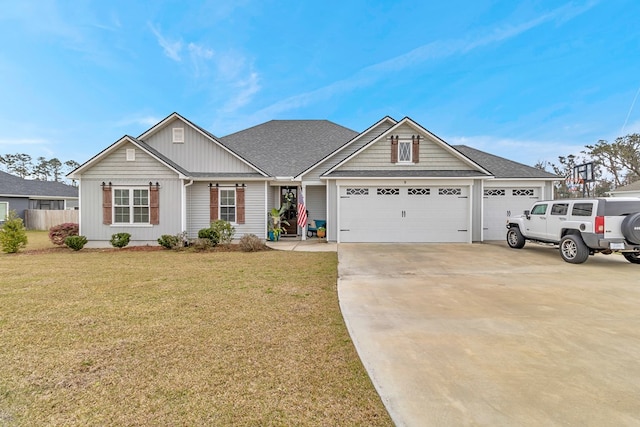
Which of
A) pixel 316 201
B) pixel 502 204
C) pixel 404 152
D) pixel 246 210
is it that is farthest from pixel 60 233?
pixel 502 204

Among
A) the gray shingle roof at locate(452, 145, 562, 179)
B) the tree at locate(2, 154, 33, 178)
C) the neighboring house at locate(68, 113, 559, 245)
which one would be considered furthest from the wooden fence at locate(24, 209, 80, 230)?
the tree at locate(2, 154, 33, 178)

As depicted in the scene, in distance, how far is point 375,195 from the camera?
13.4 m

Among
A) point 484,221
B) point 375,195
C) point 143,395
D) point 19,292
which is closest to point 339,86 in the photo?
point 375,195

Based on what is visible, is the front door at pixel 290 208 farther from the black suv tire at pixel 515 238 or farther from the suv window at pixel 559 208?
the suv window at pixel 559 208

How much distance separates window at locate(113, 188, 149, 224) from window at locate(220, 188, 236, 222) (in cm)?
316

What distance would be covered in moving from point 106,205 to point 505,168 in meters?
19.0

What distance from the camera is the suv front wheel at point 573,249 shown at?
28.2ft

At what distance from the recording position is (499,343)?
12.0 feet

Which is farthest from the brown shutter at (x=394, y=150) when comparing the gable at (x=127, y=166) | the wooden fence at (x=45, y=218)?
the wooden fence at (x=45, y=218)

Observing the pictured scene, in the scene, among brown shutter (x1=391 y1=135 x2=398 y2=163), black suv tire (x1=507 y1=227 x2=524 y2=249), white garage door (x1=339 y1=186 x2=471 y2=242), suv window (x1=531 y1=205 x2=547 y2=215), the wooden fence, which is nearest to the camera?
suv window (x1=531 y1=205 x2=547 y2=215)

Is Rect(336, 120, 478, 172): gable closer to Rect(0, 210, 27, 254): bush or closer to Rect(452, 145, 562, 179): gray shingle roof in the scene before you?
Rect(452, 145, 562, 179): gray shingle roof

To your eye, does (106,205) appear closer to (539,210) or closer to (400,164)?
(400,164)

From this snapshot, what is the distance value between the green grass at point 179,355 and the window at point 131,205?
621 centimetres

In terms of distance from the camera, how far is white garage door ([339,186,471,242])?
13.2 metres
